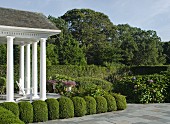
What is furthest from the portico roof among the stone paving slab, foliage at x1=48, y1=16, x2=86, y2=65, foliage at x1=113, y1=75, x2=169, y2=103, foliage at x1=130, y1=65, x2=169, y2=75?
foliage at x1=130, y1=65, x2=169, y2=75

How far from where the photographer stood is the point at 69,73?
78.5ft

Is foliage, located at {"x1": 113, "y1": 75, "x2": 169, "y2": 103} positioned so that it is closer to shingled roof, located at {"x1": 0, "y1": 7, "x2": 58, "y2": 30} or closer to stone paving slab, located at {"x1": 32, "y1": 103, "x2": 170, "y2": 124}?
stone paving slab, located at {"x1": 32, "y1": 103, "x2": 170, "y2": 124}

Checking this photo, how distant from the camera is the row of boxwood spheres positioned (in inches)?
324

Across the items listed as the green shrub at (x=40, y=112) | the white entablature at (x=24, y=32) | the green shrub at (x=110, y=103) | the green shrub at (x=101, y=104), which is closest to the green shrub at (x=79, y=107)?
the green shrub at (x=101, y=104)

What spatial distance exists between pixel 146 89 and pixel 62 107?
5.48 meters

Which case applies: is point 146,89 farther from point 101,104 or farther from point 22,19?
point 22,19

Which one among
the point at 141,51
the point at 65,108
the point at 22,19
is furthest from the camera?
the point at 141,51

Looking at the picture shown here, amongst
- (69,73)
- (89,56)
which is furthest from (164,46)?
(69,73)

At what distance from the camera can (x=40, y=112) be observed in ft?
27.9

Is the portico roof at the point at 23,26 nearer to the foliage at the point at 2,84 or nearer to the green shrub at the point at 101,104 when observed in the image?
the green shrub at the point at 101,104

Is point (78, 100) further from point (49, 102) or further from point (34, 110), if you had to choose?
point (34, 110)

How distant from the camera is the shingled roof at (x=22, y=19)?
10.9 metres

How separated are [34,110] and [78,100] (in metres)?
1.69

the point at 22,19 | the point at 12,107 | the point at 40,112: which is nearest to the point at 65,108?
the point at 40,112
